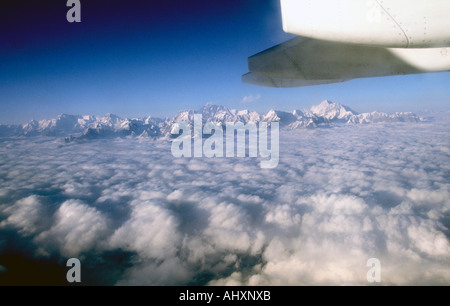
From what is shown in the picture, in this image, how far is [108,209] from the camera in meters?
47.3

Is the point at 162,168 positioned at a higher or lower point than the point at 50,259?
higher

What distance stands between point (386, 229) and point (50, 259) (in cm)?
7228

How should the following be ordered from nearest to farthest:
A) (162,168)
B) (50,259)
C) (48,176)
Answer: (50,259) → (48,176) → (162,168)

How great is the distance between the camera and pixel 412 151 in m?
88.9

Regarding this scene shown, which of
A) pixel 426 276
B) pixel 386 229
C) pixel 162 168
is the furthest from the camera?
pixel 162 168

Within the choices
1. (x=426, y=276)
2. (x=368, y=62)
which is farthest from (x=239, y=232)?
(x=368, y=62)

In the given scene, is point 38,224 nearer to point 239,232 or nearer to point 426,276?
point 239,232

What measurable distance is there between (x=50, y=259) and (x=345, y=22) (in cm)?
5479

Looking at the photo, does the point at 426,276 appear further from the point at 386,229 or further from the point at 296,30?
the point at 296,30

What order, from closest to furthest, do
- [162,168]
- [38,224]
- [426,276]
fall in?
1. [426,276]
2. [38,224]
3. [162,168]
